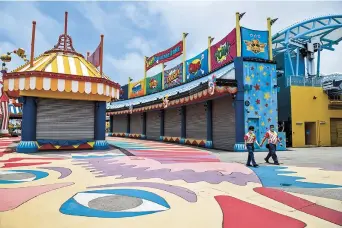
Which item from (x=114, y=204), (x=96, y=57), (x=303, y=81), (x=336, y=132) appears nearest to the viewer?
(x=114, y=204)

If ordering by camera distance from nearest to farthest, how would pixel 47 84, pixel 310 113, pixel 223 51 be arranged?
pixel 47 84 → pixel 223 51 → pixel 310 113

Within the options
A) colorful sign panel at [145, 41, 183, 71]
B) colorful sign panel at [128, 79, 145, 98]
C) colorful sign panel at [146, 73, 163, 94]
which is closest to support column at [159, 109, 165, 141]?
colorful sign panel at [146, 73, 163, 94]

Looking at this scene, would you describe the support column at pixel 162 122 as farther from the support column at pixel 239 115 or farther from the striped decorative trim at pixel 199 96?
the support column at pixel 239 115

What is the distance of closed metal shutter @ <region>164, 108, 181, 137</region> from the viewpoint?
24.0 metres

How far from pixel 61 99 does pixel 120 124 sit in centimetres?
2262

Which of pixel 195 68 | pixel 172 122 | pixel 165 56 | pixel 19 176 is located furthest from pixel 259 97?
pixel 165 56

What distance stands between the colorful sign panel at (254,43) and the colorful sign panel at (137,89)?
→ 65.8ft

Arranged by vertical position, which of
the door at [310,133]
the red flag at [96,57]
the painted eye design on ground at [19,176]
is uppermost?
the red flag at [96,57]

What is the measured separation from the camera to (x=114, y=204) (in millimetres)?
4914

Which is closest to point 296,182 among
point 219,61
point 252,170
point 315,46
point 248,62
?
point 252,170

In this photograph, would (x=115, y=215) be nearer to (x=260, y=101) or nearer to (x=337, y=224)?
(x=337, y=224)

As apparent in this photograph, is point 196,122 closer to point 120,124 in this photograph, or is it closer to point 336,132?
point 336,132

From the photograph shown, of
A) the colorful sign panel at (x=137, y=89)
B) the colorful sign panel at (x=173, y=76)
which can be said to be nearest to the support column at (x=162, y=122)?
the colorful sign panel at (x=173, y=76)

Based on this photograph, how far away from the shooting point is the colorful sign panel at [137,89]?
117 feet
